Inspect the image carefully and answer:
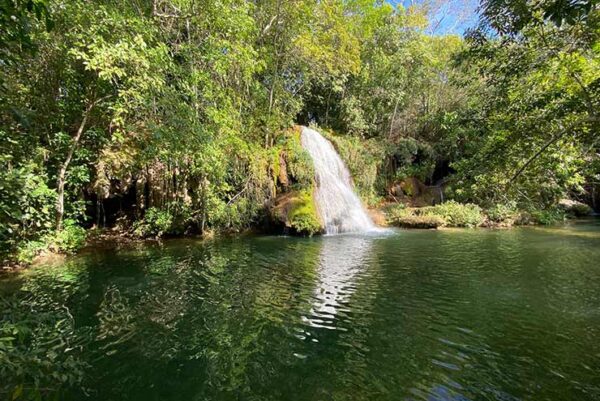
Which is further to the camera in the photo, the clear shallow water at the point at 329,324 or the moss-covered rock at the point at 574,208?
the moss-covered rock at the point at 574,208

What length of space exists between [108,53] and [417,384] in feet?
30.7

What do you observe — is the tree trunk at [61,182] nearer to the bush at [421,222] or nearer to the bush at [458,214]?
the bush at [421,222]

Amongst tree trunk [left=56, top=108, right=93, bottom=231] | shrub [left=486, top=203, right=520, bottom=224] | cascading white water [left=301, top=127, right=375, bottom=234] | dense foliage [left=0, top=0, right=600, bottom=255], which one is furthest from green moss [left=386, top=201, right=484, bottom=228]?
tree trunk [left=56, top=108, right=93, bottom=231]

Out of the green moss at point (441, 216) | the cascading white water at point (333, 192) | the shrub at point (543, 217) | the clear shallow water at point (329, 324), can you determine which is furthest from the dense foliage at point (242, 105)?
the shrub at point (543, 217)

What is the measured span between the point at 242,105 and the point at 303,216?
247 inches

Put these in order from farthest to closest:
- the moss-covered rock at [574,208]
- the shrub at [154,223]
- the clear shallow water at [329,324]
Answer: the moss-covered rock at [574,208] < the shrub at [154,223] < the clear shallow water at [329,324]

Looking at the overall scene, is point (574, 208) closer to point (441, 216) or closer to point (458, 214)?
point (458, 214)

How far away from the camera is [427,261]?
10820 millimetres

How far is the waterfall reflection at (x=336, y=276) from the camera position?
6.55 metres

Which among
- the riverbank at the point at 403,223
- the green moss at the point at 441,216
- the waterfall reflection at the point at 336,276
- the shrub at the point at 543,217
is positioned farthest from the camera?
the shrub at the point at 543,217

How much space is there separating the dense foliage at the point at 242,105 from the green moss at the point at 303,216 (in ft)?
3.92

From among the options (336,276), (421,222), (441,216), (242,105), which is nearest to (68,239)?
(336,276)

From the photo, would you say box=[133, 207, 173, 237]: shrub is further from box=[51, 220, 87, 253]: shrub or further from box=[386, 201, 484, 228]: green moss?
box=[386, 201, 484, 228]: green moss

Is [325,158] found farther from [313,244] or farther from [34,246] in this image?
[34,246]
